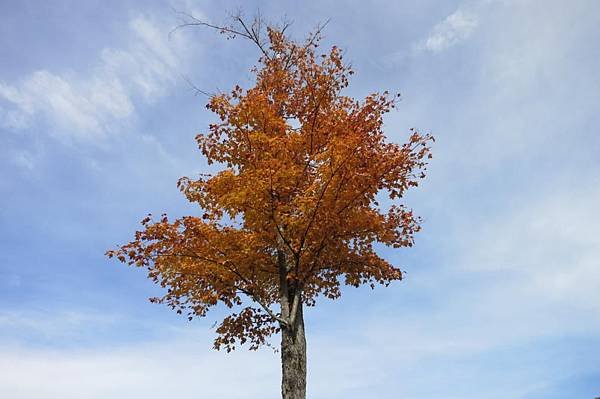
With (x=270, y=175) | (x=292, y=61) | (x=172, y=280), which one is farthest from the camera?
(x=292, y=61)

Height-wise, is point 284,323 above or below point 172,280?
below

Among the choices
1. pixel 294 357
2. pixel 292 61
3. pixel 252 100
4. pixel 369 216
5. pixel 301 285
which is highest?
pixel 292 61

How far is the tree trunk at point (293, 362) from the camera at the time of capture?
11.6m

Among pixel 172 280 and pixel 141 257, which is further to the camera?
pixel 172 280

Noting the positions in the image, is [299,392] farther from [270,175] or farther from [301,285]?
[270,175]

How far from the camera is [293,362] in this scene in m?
11.8

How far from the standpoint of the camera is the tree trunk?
11.6 meters

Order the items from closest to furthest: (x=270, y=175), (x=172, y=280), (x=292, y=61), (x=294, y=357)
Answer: (x=270, y=175) < (x=294, y=357) < (x=172, y=280) < (x=292, y=61)

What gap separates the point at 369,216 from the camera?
11977mm

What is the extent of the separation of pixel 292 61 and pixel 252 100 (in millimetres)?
3978

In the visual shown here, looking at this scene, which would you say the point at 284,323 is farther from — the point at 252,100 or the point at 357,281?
the point at 252,100

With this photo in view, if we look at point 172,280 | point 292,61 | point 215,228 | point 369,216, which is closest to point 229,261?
point 215,228

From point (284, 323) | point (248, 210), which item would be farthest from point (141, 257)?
point (284, 323)

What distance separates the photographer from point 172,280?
1288cm
